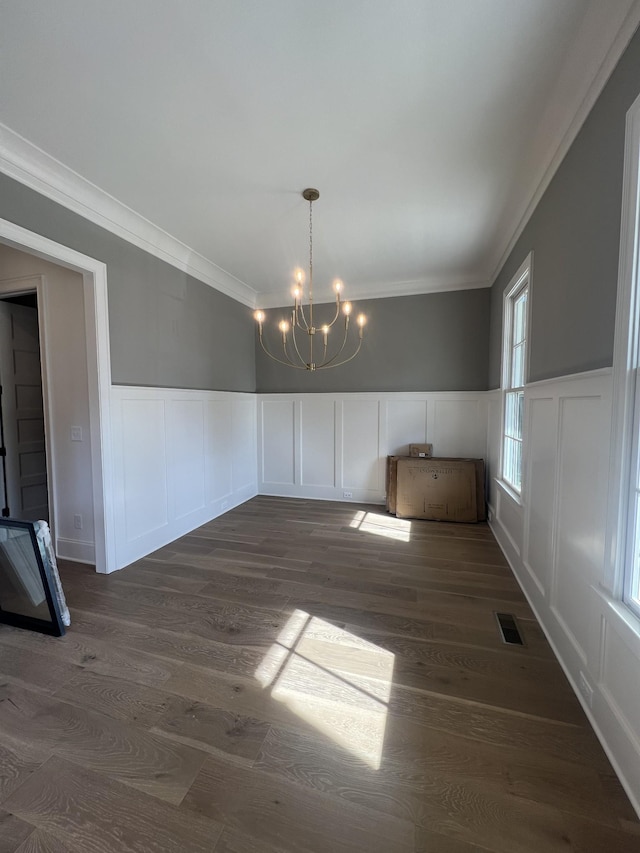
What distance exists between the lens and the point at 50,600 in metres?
1.98

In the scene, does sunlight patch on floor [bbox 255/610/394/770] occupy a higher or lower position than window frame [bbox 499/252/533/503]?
lower

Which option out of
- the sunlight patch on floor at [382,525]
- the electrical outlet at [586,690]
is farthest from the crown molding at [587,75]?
the sunlight patch on floor at [382,525]

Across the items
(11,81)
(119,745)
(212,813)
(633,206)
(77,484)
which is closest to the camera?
(212,813)

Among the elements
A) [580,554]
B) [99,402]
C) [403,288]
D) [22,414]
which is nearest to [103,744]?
[99,402]

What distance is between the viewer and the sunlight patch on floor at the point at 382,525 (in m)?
3.53

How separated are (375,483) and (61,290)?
3.80m

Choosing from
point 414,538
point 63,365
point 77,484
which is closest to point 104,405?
point 63,365

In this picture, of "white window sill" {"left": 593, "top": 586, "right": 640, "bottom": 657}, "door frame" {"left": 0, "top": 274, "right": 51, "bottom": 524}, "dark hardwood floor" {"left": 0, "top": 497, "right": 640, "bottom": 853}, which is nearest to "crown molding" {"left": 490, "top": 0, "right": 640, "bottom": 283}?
"white window sill" {"left": 593, "top": 586, "right": 640, "bottom": 657}

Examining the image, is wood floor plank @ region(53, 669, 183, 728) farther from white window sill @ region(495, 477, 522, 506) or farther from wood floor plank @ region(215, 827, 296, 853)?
white window sill @ region(495, 477, 522, 506)

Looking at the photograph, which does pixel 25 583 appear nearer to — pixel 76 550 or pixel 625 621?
pixel 76 550

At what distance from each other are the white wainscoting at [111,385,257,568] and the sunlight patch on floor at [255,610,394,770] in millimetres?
1687

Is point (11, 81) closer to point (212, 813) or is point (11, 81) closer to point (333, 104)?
point (333, 104)

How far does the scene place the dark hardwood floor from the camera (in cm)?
108

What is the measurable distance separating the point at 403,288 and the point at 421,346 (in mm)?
761
